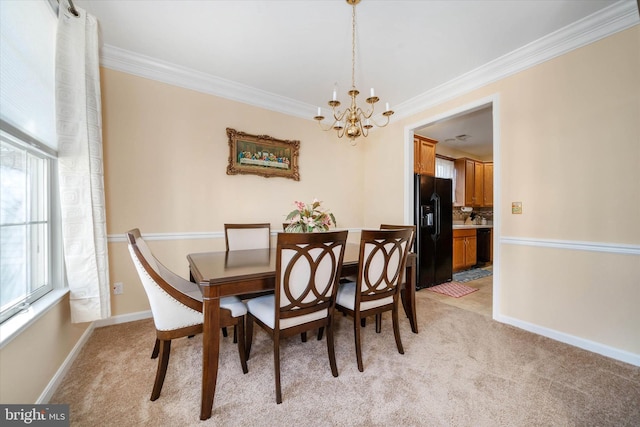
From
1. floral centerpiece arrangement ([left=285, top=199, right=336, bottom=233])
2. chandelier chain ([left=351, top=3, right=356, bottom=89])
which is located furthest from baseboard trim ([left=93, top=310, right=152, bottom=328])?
chandelier chain ([left=351, top=3, right=356, bottom=89])

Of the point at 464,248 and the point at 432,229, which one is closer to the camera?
the point at 432,229

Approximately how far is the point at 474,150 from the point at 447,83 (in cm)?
330

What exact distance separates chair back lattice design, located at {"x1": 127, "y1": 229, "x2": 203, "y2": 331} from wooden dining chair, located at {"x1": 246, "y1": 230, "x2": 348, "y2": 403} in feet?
1.33

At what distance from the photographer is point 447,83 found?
2.95 metres

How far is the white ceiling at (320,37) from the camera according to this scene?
1.89 m

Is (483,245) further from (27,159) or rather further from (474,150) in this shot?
(27,159)

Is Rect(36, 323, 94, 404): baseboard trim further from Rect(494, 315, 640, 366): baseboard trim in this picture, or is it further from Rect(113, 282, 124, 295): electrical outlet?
Rect(494, 315, 640, 366): baseboard trim

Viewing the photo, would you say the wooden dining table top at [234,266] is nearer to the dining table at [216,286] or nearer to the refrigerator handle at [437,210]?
the dining table at [216,286]

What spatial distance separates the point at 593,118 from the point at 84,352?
4400 mm

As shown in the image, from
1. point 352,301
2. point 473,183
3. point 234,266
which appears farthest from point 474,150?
point 234,266

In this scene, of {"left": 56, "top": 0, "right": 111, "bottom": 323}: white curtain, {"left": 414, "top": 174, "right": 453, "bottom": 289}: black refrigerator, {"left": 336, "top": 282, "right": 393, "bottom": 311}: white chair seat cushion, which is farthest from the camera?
{"left": 414, "top": 174, "right": 453, "bottom": 289}: black refrigerator

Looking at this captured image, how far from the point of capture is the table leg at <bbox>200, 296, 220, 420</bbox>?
4.29 feet

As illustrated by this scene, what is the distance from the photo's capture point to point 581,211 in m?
2.08

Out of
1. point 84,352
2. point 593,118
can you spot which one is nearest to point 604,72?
point 593,118
